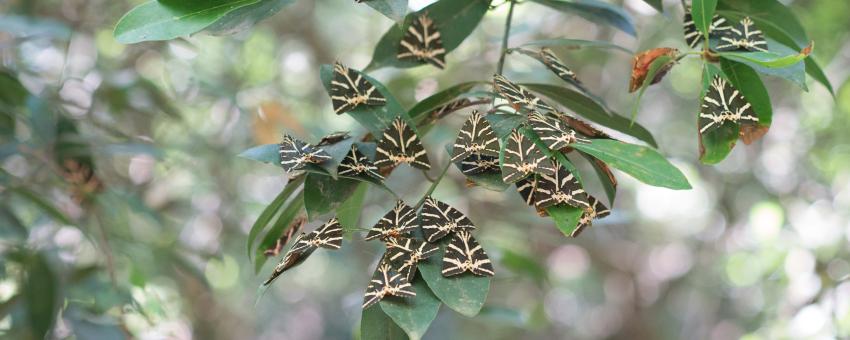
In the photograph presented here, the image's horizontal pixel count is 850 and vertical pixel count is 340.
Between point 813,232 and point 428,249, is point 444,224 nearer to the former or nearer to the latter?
point 428,249

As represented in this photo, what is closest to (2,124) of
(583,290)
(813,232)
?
(813,232)

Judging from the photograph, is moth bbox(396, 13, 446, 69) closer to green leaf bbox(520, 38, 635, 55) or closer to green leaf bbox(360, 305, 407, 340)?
green leaf bbox(520, 38, 635, 55)

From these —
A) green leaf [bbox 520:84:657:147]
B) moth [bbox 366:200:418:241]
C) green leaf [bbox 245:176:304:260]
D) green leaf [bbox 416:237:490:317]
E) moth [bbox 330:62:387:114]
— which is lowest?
green leaf [bbox 245:176:304:260]

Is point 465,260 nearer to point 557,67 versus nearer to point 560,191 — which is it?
point 560,191

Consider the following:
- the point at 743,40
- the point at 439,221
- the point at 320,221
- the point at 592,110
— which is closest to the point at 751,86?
the point at 743,40

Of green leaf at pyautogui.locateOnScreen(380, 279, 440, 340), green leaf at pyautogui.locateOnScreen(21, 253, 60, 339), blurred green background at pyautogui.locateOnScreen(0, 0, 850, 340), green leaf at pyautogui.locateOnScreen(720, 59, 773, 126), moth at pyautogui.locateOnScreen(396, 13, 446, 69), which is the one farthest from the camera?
blurred green background at pyautogui.locateOnScreen(0, 0, 850, 340)

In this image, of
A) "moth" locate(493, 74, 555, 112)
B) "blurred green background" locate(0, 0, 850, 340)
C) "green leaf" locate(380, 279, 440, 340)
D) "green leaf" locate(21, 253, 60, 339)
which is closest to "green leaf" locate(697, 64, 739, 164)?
"moth" locate(493, 74, 555, 112)
